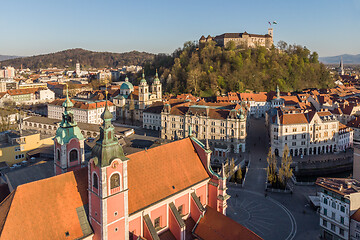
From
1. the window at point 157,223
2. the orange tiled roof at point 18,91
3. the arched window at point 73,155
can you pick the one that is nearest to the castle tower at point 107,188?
the window at point 157,223

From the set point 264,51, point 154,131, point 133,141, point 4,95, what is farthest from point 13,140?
point 264,51

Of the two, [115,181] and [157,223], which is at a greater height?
[115,181]

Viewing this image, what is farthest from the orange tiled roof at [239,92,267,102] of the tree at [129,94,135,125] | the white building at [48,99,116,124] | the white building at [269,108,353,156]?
the white building at [48,99,116,124]

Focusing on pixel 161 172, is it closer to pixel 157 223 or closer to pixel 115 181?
pixel 157 223

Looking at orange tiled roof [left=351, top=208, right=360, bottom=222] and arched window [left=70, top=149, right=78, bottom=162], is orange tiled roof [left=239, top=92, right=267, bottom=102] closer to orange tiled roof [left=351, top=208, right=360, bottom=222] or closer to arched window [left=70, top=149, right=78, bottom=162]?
orange tiled roof [left=351, top=208, right=360, bottom=222]

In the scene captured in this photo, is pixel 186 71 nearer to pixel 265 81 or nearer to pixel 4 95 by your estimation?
pixel 265 81

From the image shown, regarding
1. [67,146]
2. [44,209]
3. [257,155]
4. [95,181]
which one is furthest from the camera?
[257,155]

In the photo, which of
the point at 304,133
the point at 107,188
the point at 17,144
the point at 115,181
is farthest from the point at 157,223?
the point at 304,133
